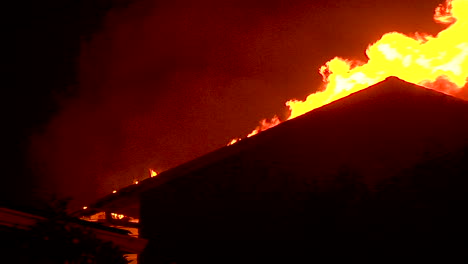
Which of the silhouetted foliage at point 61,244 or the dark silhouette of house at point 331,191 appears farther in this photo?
the dark silhouette of house at point 331,191

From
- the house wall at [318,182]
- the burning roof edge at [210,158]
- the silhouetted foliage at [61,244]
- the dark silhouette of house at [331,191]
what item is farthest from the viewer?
the burning roof edge at [210,158]

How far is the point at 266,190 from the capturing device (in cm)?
916

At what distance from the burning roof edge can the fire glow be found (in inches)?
26.5

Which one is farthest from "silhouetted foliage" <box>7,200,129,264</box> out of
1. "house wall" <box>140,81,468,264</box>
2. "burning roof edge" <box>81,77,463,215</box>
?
"burning roof edge" <box>81,77,463,215</box>

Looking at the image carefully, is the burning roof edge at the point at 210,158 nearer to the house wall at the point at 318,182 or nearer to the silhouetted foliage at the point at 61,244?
the house wall at the point at 318,182

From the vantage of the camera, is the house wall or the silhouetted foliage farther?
the house wall

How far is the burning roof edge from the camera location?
8.55 m

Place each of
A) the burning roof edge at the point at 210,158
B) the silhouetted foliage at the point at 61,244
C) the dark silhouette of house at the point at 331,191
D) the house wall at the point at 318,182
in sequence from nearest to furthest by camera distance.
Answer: the silhouetted foliage at the point at 61,244 → the dark silhouette of house at the point at 331,191 → the house wall at the point at 318,182 → the burning roof edge at the point at 210,158

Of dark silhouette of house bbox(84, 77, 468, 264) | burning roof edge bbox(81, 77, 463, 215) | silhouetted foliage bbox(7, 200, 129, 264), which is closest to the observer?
silhouetted foliage bbox(7, 200, 129, 264)

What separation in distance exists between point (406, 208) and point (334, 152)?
177 cm

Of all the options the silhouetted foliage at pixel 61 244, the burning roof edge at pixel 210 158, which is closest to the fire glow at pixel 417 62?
the burning roof edge at pixel 210 158

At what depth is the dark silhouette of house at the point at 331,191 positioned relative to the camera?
7.29 m

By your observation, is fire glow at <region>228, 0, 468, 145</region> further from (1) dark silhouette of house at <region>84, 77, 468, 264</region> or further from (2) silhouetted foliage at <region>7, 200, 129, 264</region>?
(2) silhouetted foliage at <region>7, 200, 129, 264</region>

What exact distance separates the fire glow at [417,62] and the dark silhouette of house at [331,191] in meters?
1.02
